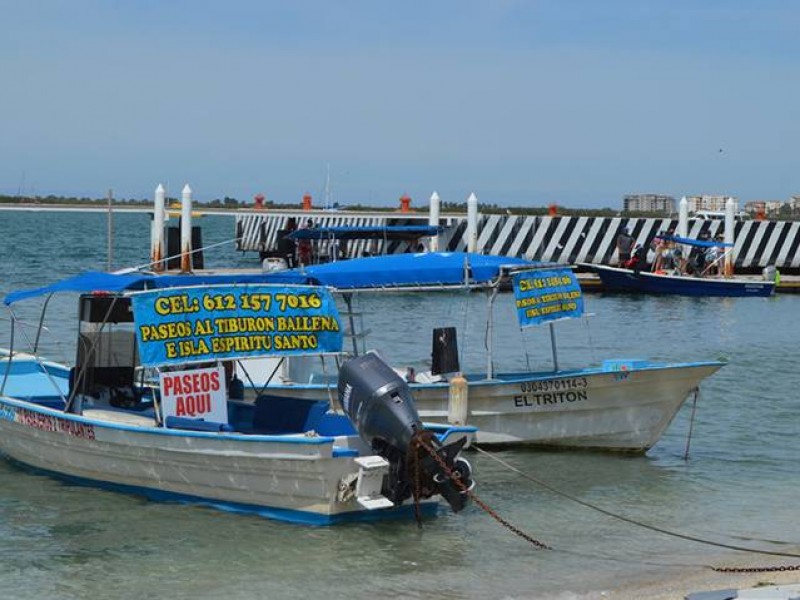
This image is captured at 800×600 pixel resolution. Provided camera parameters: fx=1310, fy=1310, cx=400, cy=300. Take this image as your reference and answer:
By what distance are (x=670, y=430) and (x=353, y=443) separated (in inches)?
331

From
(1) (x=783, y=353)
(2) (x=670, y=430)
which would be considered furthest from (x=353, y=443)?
(1) (x=783, y=353)

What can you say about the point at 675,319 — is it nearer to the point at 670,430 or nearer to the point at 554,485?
the point at 670,430

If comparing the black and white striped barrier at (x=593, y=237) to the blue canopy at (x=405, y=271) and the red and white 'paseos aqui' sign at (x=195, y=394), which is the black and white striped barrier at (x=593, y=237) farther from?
the red and white 'paseos aqui' sign at (x=195, y=394)

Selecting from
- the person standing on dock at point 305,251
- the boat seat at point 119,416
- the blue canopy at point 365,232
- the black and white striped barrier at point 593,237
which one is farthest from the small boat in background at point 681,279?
the boat seat at point 119,416

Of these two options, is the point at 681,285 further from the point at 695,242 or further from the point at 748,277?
the point at 748,277

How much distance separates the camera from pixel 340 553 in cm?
1374

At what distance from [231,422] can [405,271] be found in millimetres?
3153

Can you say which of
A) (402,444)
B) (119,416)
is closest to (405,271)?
(119,416)

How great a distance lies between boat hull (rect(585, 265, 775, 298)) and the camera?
47.2 metres

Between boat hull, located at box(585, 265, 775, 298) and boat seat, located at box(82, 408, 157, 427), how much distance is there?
1245 inches

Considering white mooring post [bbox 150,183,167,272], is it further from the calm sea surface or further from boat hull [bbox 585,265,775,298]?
the calm sea surface

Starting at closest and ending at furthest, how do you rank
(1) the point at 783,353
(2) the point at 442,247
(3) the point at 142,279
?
(3) the point at 142,279 < (1) the point at 783,353 < (2) the point at 442,247

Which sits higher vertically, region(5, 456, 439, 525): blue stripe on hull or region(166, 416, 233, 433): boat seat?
region(166, 416, 233, 433): boat seat

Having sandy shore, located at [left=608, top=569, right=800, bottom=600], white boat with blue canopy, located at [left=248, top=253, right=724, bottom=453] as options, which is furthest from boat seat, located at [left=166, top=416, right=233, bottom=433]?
sandy shore, located at [left=608, top=569, right=800, bottom=600]
